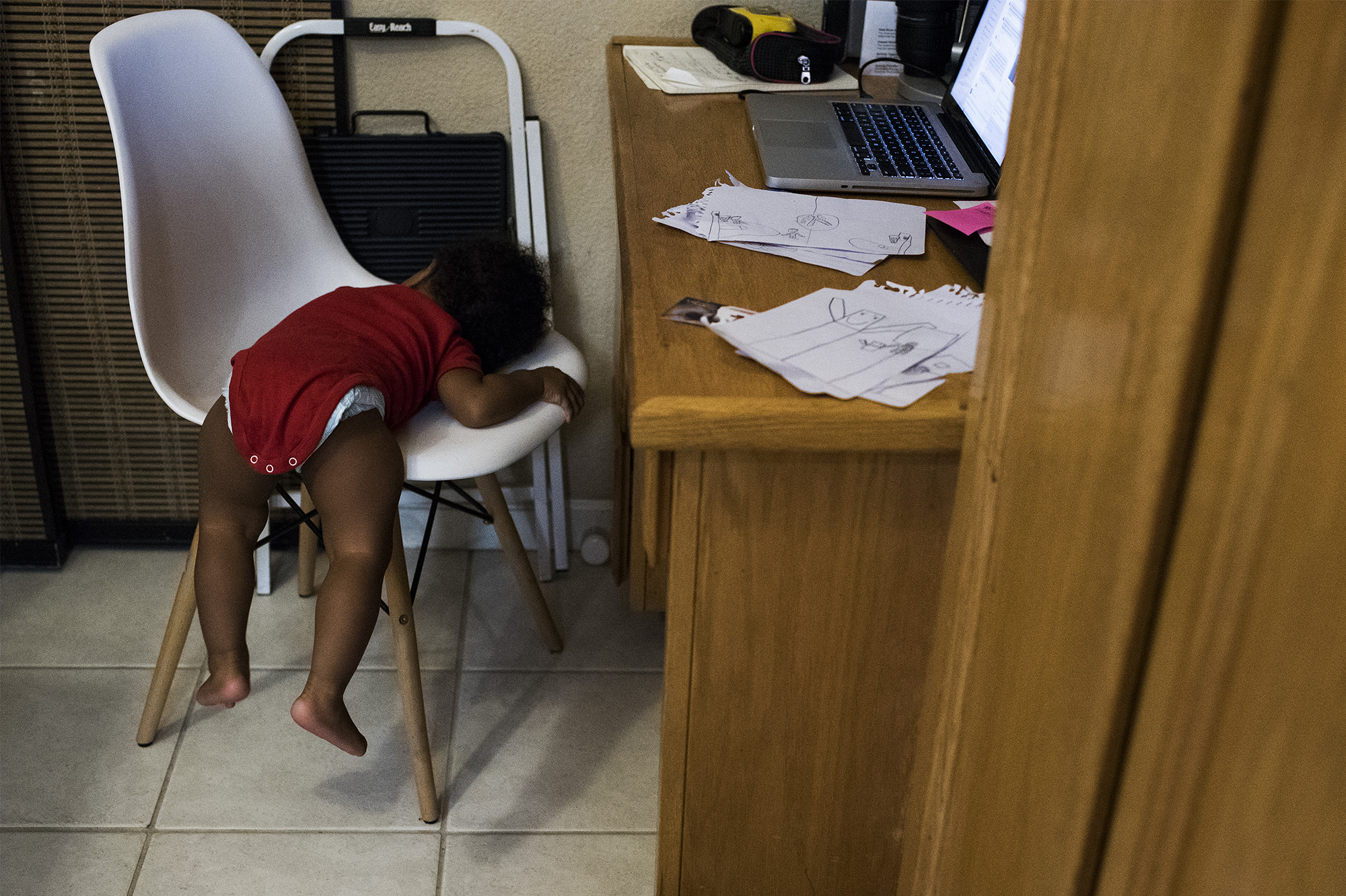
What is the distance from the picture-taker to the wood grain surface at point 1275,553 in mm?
448

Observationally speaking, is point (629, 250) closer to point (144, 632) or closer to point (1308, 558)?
point (1308, 558)

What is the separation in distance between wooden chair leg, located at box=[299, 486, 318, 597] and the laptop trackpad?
3.39 feet

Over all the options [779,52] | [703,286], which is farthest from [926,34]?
[703,286]

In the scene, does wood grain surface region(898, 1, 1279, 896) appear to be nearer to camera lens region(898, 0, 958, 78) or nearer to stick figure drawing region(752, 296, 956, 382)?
stick figure drawing region(752, 296, 956, 382)

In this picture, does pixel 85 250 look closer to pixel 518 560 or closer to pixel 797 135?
pixel 518 560

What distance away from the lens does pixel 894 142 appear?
158 cm

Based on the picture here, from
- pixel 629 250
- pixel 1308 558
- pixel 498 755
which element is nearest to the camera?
pixel 1308 558

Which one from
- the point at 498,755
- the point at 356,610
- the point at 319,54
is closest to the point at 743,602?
the point at 356,610

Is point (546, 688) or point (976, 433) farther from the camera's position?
point (546, 688)

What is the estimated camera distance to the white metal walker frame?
1.90 metres

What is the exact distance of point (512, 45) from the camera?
199 cm

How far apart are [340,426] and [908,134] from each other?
2.79ft

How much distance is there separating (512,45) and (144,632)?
1.19 meters

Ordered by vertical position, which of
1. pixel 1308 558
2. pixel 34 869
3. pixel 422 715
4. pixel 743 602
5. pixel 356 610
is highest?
pixel 1308 558
